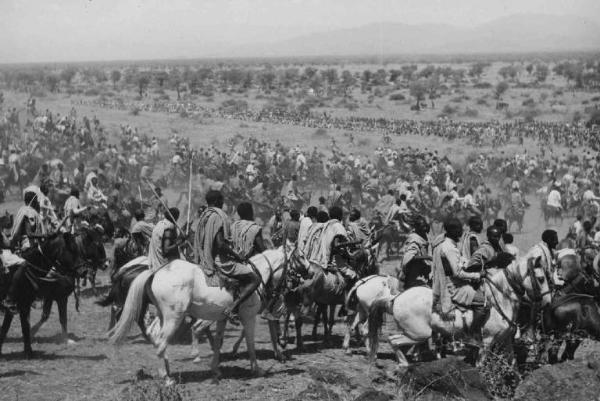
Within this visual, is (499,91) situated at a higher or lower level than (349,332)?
higher

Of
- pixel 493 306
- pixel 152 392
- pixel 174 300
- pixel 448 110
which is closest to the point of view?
pixel 152 392

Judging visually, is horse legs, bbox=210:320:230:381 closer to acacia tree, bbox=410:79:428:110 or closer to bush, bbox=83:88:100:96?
acacia tree, bbox=410:79:428:110

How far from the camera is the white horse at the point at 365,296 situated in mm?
10327

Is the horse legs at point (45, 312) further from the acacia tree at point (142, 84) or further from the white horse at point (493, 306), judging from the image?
the acacia tree at point (142, 84)

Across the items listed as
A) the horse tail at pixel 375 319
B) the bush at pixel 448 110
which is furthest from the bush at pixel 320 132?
the horse tail at pixel 375 319

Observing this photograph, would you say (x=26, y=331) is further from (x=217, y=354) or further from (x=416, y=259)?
(x=416, y=259)

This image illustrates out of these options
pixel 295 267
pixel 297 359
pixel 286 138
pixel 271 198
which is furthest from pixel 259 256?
pixel 286 138

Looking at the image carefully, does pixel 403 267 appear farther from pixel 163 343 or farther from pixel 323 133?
pixel 323 133

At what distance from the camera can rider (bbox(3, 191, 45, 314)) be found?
10.2 meters

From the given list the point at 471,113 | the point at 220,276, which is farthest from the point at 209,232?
the point at 471,113

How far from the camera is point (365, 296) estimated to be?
416 inches

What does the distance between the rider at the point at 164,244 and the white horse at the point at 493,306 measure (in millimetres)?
3257

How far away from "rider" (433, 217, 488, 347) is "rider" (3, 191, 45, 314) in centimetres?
575

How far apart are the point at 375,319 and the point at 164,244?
128 inches
